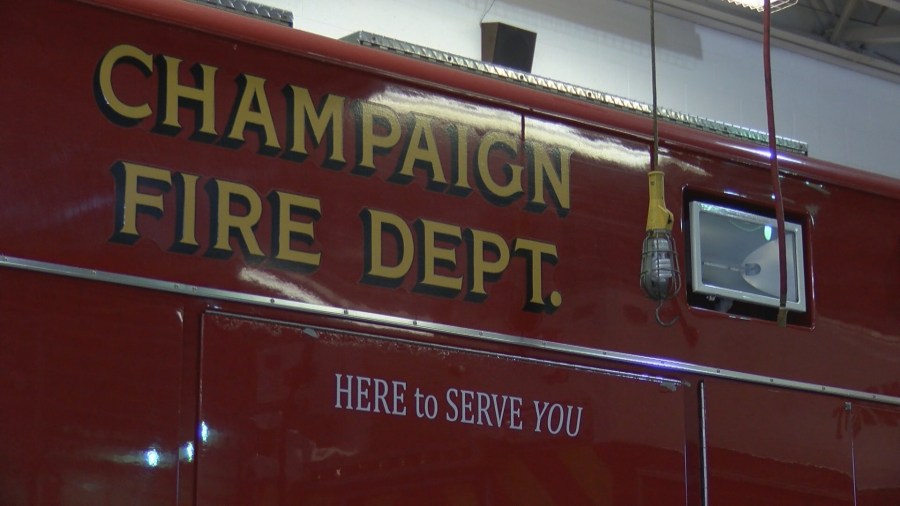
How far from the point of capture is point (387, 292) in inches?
138

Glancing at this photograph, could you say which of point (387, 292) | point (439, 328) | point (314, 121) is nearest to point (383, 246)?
point (387, 292)

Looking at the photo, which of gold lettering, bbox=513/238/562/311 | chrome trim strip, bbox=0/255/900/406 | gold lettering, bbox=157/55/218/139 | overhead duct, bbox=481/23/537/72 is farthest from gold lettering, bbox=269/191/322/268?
overhead duct, bbox=481/23/537/72

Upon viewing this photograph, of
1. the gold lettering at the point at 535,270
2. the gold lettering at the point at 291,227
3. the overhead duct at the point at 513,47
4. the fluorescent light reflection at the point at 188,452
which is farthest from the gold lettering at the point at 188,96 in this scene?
the overhead duct at the point at 513,47

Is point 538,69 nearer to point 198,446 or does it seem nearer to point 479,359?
point 479,359

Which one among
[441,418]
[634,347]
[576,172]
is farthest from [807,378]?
[441,418]

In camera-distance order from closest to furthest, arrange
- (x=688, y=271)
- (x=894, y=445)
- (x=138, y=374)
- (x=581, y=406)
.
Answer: (x=138, y=374)
(x=581, y=406)
(x=688, y=271)
(x=894, y=445)

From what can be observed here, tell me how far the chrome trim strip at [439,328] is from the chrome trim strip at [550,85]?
835 mm

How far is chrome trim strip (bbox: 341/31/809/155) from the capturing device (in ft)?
12.5

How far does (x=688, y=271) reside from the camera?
414 cm

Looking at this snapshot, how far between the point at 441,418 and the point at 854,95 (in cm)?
755

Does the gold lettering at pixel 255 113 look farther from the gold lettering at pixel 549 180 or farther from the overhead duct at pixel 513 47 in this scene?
the overhead duct at pixel 513 47

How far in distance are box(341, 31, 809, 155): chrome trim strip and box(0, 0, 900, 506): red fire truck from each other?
0.01 metres

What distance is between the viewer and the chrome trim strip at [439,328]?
3.06 metres

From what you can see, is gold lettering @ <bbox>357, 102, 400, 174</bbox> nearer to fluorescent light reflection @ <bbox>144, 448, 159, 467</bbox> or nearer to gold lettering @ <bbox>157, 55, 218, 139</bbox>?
gold lettering @ <bbox>157, 55, 218, 139</bbox>
